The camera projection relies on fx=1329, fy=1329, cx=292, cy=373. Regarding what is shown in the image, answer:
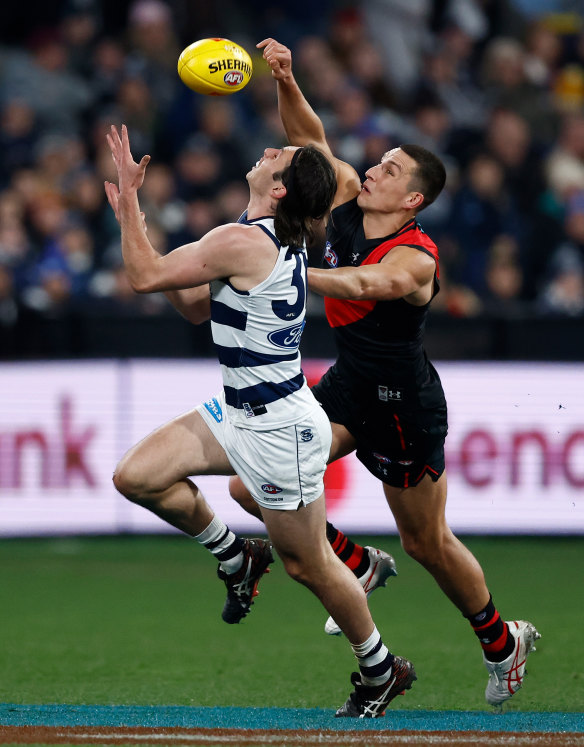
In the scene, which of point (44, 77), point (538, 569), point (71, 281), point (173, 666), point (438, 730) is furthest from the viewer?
point (44, 77)

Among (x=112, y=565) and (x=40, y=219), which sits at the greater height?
(x=40, y=219)

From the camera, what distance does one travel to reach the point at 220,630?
8.07 m

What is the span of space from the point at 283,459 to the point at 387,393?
81 centimetres

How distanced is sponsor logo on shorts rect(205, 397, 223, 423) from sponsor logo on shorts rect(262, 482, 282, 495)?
0.45 m

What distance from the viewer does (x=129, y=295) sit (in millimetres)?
11531

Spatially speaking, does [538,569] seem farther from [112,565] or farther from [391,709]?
[391,709]

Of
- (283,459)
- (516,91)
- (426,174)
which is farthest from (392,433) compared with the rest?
(516,91)

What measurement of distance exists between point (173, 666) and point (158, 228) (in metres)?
5.56

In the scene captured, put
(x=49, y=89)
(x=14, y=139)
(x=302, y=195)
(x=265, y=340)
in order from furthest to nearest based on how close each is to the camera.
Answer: (x=49, y=89) < (x=14, y=139) < (x=265, y=340) < (x=302, y=195)

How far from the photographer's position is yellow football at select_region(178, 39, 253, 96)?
6242 mm

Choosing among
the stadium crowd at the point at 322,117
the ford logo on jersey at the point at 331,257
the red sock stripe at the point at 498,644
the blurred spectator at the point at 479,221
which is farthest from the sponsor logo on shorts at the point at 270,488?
the blurred spectator at the point at 479,221

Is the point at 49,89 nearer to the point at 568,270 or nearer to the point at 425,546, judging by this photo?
the point at 568,270

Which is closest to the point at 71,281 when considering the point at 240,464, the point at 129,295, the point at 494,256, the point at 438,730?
the point at 129,295

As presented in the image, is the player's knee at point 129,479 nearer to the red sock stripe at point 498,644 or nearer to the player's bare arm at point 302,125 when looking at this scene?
the player's bare arm at point 302,125
